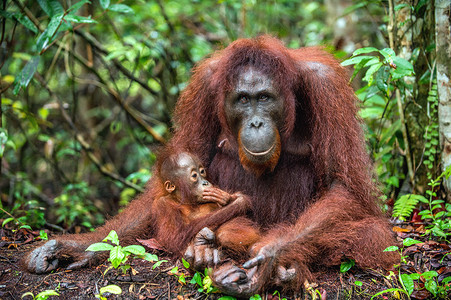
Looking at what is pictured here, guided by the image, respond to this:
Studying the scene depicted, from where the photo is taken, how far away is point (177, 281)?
2.60 meters

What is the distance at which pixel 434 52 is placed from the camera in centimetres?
356

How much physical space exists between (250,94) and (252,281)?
1142mm

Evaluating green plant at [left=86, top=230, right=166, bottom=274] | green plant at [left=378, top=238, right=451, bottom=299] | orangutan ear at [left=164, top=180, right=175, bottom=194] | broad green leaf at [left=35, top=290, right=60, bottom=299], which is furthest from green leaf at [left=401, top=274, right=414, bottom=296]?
broad green leaf at [left=35, top=290, right=60, bottom=299]

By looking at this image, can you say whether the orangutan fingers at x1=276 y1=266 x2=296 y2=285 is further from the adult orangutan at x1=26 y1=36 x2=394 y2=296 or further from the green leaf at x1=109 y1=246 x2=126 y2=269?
the green leaf at x1=109 y1=246 x2=126 y2=269

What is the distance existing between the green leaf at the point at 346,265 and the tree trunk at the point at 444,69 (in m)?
1.15

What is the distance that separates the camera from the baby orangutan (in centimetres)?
262

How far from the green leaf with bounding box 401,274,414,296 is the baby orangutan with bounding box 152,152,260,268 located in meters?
0.87

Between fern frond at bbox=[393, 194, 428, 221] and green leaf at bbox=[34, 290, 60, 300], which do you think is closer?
green leaf at bbox=[34, 290, 60, 300]

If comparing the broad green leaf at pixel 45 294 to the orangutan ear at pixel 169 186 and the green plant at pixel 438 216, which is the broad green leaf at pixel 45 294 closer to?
the orangutan ear at pixel 169 186

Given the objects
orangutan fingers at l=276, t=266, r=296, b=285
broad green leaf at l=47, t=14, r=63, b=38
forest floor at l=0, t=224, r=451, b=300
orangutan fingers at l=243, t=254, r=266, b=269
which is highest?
broad green leaf at l=47, t=14, r=63, b=38

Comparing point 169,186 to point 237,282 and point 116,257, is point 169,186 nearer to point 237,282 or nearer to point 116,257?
point 116,257

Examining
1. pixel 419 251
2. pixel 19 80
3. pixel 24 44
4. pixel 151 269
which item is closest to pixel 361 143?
pixel 419 251

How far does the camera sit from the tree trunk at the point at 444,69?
10.6 feet

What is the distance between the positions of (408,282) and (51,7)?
3545 mm
